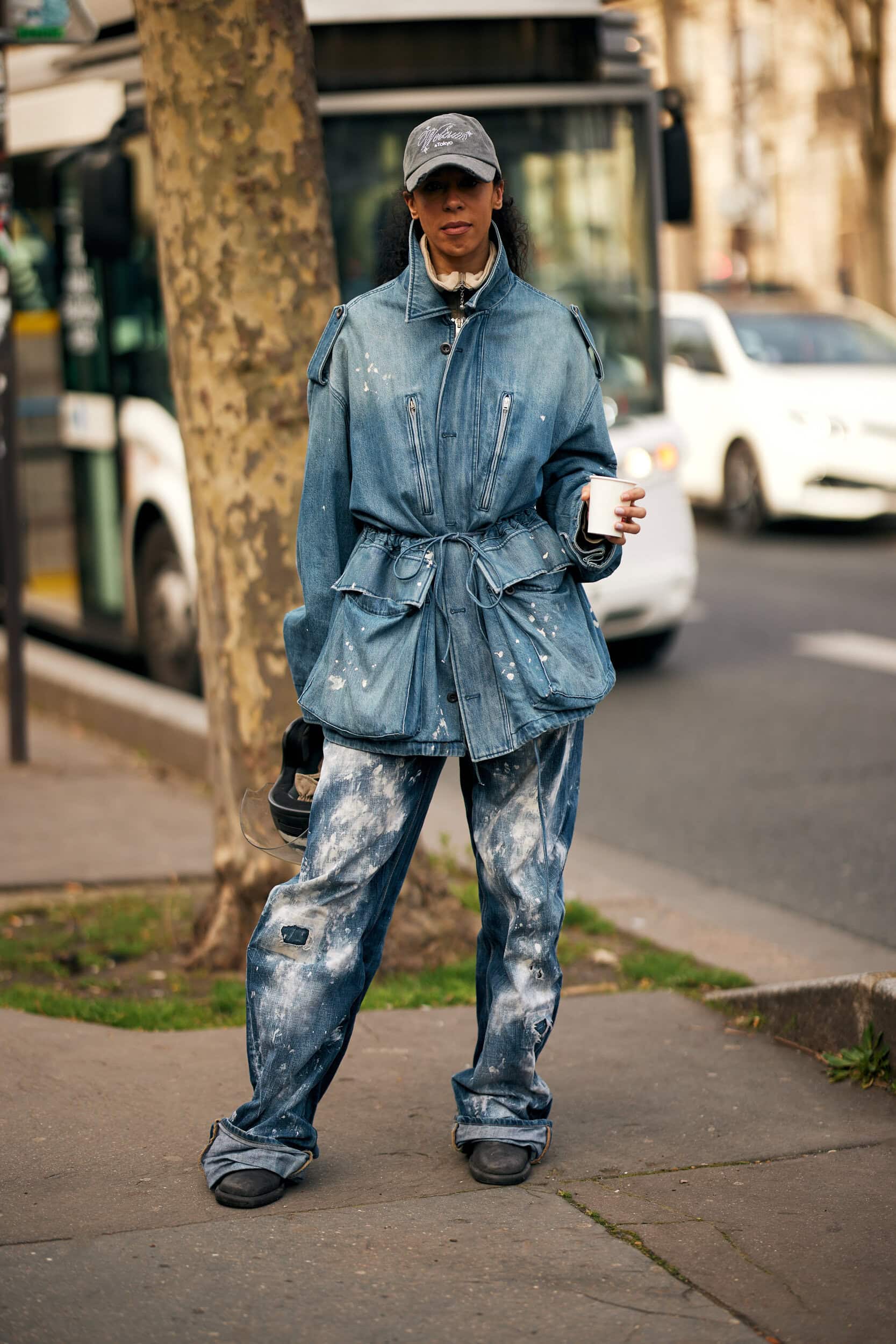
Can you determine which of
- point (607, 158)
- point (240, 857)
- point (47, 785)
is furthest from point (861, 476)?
point (240, 857)

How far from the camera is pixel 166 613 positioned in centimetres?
921

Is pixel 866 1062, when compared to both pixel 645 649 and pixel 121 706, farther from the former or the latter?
pixel 645 649

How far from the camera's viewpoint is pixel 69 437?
981cm

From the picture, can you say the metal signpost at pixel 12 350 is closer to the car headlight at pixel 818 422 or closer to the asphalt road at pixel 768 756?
the asphalt road at pixel 768 756

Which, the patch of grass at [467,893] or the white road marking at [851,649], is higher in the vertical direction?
the patch of grass at [467,893]

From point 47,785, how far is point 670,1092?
385 cm

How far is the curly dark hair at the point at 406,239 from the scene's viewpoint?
3484mm

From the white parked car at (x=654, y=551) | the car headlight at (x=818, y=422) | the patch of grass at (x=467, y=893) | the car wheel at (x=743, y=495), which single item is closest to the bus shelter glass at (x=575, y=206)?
the white parked car at (x=654, y=551)

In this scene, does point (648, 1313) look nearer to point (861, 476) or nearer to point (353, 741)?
point (353, 741)

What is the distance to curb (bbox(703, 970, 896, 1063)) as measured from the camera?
156 inches

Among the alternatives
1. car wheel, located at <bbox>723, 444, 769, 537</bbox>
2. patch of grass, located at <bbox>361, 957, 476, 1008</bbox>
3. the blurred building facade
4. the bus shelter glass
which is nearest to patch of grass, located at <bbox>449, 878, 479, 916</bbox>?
patch of grass, located at <bbox>361, 957, 476, 1008</bbox>

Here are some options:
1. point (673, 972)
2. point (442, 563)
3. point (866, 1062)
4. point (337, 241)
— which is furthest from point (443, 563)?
point (337, 241)

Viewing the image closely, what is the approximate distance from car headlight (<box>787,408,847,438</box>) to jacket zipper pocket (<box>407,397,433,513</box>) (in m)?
11.2

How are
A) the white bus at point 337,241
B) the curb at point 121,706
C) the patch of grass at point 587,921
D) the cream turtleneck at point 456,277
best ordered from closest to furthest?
the cream turtleneck at point 456,277 < the patch of grass at point 587,921 < the curb at point 121,706 < the white bus at point 337,241
